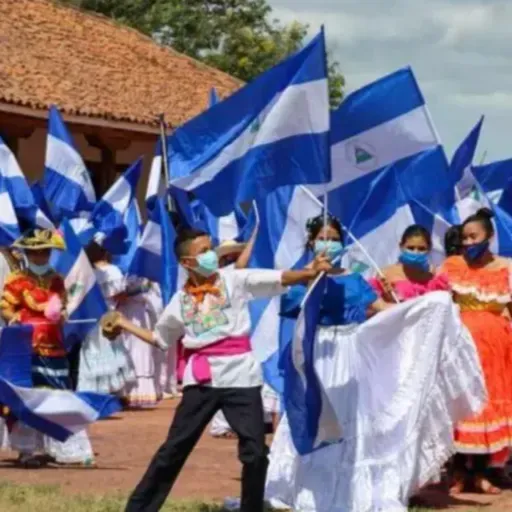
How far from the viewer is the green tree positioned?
135 feet

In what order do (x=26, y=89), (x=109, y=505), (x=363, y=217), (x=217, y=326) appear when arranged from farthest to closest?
(x=26, y=89), (x=363, y=217), (x=109, y=505), (x=217, y=326)

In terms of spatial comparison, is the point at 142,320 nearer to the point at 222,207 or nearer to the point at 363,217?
the point at 363,217

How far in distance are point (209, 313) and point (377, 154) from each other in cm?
278

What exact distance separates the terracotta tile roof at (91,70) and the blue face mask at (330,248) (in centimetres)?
1187

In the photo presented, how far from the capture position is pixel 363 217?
10867 mm

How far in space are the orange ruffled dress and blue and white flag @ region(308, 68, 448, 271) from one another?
722mm

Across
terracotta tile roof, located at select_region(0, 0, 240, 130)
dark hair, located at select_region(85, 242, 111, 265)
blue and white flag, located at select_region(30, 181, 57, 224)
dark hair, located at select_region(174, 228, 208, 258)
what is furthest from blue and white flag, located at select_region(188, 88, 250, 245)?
terracotta tile roof, located at select_region(0, 0, 240, 130)

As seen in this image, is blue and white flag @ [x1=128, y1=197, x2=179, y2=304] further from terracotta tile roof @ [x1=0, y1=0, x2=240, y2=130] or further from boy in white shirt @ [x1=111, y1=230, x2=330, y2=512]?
terracotta tile roof @ [x1=0, y1=0, x2=240, y2=130]

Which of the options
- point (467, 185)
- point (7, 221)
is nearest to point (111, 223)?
point (7, 221)

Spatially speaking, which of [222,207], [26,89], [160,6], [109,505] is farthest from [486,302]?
[160,6]

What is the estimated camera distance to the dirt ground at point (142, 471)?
31.4 ft

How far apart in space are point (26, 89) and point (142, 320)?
622 cm

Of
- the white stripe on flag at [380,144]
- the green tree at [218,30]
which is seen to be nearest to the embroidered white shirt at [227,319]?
the white stripe on flag at [380,144]

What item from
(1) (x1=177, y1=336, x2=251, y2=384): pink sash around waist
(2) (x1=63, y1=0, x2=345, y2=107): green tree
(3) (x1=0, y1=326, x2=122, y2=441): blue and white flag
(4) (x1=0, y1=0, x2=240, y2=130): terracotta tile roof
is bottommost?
(3) (x1=0, y1=326, x2=122, y2=441): blue and white flag
